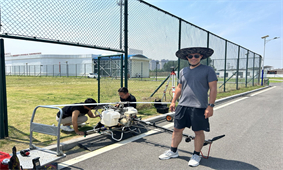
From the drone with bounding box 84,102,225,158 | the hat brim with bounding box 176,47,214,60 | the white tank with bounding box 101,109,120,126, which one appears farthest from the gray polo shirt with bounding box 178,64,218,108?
the white tank with bounding box 101,109,120,126

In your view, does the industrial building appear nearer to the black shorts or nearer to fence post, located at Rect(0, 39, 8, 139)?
fence post, located at Rect(0, 39, 8, 139)

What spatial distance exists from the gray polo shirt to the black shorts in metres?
0.08

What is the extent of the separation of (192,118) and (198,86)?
20.3 inches

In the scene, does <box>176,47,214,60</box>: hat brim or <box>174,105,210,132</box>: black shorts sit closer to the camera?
<box>174,105,210,132</box>: black shorts

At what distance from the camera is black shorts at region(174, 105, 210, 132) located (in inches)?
121

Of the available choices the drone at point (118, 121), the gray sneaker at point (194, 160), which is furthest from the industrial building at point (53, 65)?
the gray sneaker at point (194, 160)

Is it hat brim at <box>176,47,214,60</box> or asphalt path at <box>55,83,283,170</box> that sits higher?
hat brim at <box>176,47,214,60</box>

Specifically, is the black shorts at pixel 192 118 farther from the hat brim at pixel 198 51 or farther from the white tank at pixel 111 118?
the white tank at pixel 111 118

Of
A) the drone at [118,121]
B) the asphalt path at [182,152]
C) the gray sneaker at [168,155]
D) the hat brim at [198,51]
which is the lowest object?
the asphalt path at [182,152]

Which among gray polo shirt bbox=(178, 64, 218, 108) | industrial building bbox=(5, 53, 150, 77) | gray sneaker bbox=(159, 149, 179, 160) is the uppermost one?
industrial building bbox=(5, 53, 150, 77)

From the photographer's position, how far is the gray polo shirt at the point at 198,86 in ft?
10.2

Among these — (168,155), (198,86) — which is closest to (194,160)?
(168,155)

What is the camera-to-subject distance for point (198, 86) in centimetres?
313

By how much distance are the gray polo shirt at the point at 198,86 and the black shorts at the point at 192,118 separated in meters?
0.08
